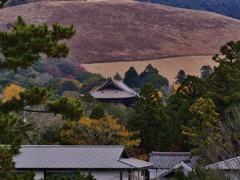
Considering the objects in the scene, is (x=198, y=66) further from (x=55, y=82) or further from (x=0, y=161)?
(x=0, y=161)

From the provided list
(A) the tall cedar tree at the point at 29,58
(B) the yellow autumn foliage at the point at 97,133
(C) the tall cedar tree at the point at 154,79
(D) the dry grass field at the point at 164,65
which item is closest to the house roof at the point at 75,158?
(B) the yellow autumn foliage at the point at 97,133

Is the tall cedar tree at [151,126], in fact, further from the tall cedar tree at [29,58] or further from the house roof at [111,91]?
the tall cedar tree at [29,58]

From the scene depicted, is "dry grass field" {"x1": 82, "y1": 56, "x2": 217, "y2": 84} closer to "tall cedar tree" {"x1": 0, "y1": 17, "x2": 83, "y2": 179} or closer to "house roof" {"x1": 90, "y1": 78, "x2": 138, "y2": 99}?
"house roof" {"x1": 90, "y1": 78, "x2": 138, "y2": 99}

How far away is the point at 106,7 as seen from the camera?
520 ft

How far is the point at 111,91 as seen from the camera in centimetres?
6694

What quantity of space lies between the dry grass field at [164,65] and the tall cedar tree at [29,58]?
104 meters

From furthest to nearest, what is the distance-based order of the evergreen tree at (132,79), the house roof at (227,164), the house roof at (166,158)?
the evergreen tree at (132,79)
the house roof at (166,158)
the house roof at (227,164)

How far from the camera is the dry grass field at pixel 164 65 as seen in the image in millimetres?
123062

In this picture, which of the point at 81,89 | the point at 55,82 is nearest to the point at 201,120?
the point at 81,89

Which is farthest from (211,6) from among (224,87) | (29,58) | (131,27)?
(29,58)

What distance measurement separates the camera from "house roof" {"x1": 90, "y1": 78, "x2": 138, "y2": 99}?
6612 centimetres

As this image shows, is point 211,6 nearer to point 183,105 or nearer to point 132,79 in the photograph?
point 132,79

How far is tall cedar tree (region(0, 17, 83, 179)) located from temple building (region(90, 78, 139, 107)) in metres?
50.2

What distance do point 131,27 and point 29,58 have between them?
5539 inches
